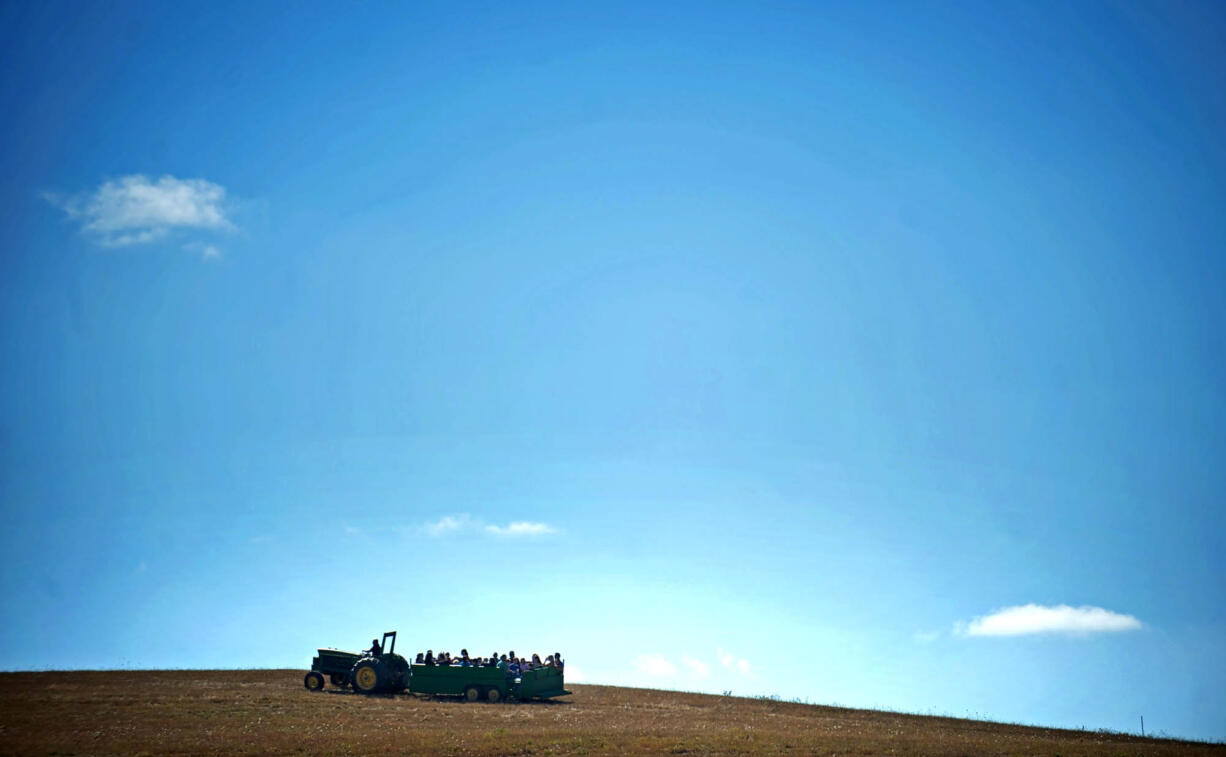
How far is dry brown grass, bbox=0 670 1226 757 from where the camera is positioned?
1052 inches

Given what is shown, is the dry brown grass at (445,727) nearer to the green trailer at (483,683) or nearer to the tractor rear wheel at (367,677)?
the green trailer at (483,683)

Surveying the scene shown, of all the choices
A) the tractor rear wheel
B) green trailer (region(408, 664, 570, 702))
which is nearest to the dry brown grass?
green trailer (region(408, 664, 570, 702))

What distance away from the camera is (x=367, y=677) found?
4194 centimetres

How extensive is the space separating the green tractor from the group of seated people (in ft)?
3.85

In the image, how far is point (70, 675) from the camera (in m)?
43.2

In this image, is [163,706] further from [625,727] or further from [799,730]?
[799,730]

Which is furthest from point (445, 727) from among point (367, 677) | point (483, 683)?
point (367, 677)

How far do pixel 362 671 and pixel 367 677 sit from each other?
1.42 feet

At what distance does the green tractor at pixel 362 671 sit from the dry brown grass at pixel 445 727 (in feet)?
3.84

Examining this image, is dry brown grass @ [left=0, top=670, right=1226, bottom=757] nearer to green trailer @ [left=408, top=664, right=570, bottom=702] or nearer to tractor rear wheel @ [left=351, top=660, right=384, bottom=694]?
green trailer @ [left=408, top=664, right=570, bottom=702]

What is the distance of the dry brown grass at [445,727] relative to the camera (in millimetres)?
26719

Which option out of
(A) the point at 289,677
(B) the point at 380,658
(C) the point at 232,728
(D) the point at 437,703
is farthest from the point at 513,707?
(A) the point at 289,677

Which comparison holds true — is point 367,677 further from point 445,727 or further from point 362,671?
point 445,727

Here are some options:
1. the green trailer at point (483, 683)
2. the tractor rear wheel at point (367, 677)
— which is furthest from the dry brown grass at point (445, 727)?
the tractor rear wheel at point (367, 677)
